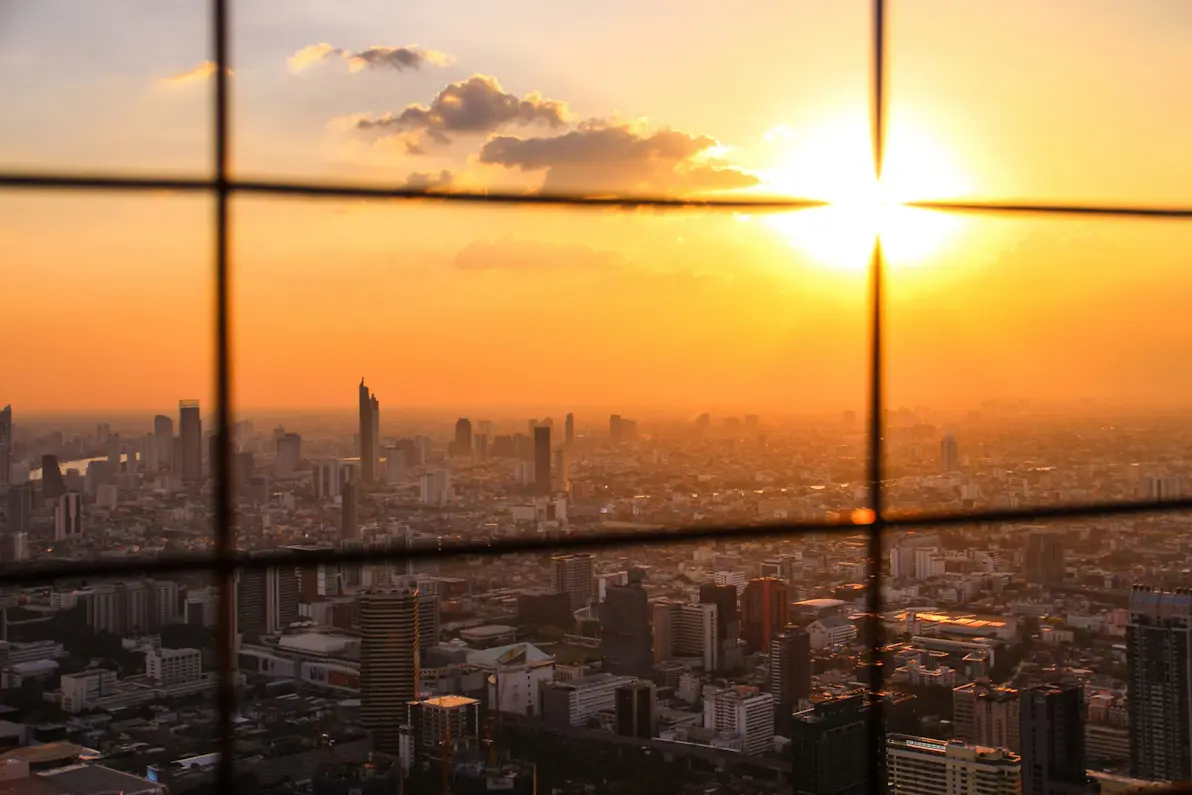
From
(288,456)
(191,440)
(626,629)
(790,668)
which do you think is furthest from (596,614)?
(191,440)

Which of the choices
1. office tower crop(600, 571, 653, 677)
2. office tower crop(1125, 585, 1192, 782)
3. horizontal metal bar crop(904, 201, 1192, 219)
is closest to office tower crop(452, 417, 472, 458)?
office tower crop(600, 571, 653, 677)

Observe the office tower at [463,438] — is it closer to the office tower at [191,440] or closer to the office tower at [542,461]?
the office tower at [542,461]

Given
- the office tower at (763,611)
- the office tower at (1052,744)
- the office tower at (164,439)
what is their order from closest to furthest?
the office tower at (164,439), the office tower at (763,611), the office tower at (1052,744)

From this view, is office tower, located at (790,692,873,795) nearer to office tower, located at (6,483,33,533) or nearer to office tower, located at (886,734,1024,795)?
office tower, located at (886,734,1024,795)

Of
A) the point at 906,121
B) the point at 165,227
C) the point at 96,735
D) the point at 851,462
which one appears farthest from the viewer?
the point at 906,121

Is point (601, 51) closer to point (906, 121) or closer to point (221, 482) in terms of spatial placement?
point (906, 121)

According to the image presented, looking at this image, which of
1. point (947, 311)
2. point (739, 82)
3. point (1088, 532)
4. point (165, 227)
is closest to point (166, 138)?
point (165, 227)

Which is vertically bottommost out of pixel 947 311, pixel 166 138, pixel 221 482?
pixel 221 482

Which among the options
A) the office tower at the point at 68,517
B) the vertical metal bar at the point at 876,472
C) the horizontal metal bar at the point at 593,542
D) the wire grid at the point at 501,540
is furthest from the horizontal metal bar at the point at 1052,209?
the office tower at the point at 68,517
